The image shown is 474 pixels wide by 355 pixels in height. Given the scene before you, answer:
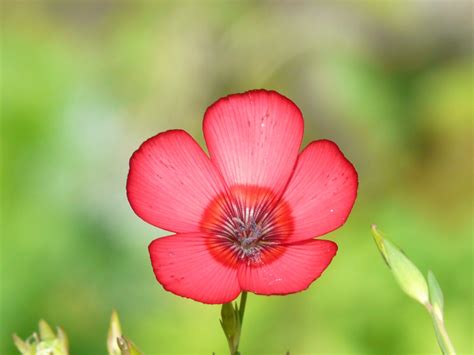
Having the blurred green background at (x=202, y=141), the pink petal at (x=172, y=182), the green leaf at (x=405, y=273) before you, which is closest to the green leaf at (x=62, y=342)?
the pink petal at (x=172, y=182)

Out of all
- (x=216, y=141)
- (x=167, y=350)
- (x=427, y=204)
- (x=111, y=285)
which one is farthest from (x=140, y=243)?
(x=216, y=141)

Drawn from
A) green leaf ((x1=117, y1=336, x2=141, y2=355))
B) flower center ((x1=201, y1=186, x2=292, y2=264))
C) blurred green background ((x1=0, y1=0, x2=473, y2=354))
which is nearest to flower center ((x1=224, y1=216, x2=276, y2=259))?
flower center ((x1=201, y1=186, x2=292, y2=264))

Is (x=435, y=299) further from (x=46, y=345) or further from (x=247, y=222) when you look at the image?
(x=46, y=345)

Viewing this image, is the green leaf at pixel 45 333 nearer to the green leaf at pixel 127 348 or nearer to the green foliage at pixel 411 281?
the green leaf at pixel 127 348

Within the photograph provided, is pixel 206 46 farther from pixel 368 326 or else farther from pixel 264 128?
pixel 264 128

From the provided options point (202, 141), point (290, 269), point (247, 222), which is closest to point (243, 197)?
point (247, 222)

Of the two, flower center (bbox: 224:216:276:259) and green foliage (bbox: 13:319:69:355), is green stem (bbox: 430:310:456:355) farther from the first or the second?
green foliage (bbox: 13:319:69:355)
